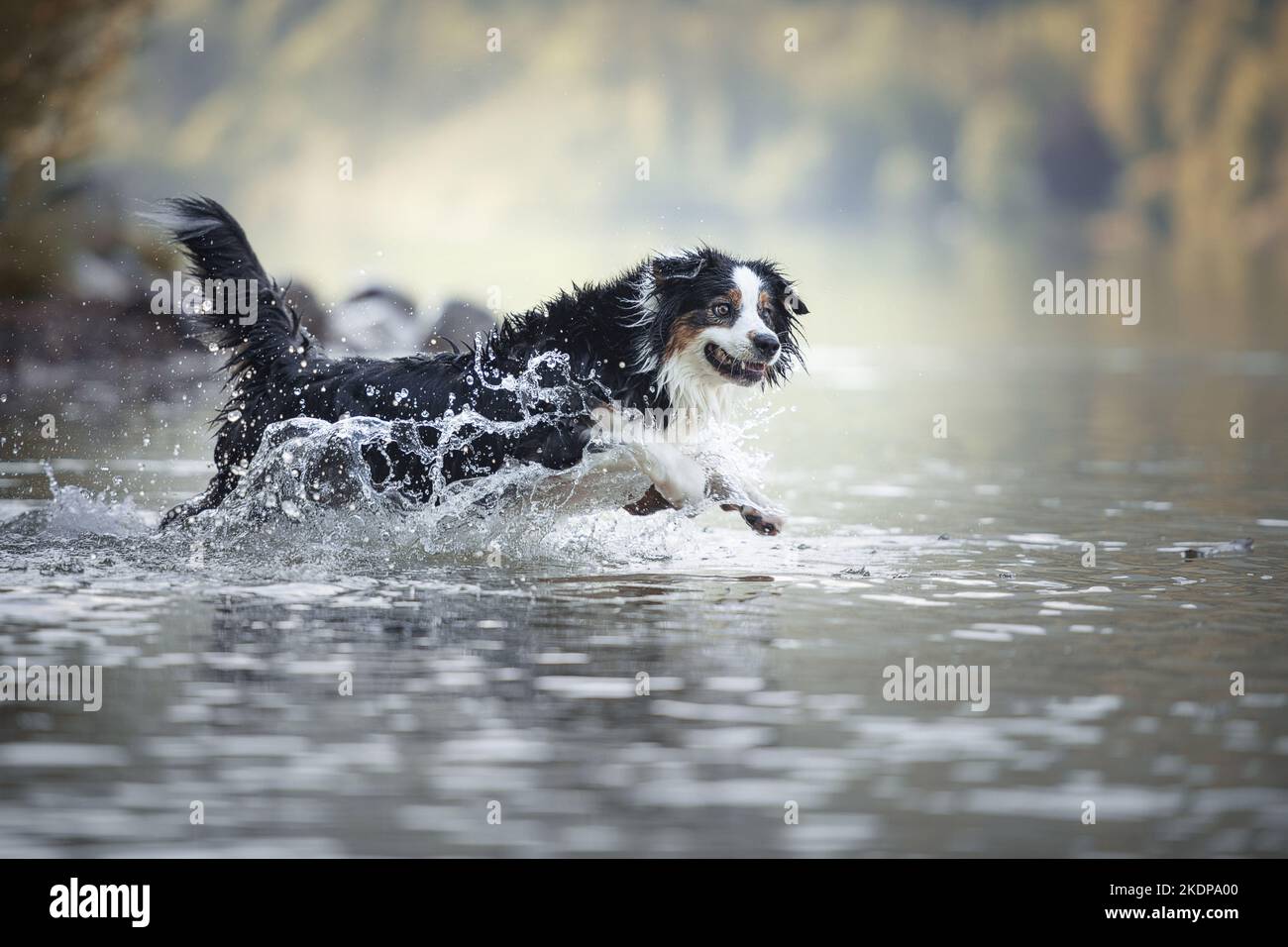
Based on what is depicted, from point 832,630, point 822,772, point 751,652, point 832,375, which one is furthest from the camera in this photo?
point 832,375

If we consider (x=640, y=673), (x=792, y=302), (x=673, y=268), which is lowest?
(x=640, y=673)

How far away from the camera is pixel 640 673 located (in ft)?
16.1

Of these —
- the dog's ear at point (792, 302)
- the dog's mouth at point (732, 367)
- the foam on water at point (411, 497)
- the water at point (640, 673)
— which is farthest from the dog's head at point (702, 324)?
the water at point (640, 673)

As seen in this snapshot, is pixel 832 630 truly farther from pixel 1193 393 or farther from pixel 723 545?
pixel 1193 393

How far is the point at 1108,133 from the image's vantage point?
35219mm

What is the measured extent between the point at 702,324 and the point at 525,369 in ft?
2.62

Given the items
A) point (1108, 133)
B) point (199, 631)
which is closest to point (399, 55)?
point (1108, 133)

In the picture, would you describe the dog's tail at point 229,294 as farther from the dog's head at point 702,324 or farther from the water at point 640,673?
the dog's head at point 702,324

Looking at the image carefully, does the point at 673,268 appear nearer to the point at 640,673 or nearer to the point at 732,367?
the point at 732,367

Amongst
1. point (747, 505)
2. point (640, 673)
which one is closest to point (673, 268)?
point (747, 505)

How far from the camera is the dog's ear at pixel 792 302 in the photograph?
24.7 feet

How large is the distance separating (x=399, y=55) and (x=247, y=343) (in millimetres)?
28082

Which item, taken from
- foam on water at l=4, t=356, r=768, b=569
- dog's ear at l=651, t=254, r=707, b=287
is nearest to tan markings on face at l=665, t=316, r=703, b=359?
dog's ear at l=651, t=254, r=707, b=287

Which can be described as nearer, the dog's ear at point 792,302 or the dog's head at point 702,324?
the dog's head at point 702,324
